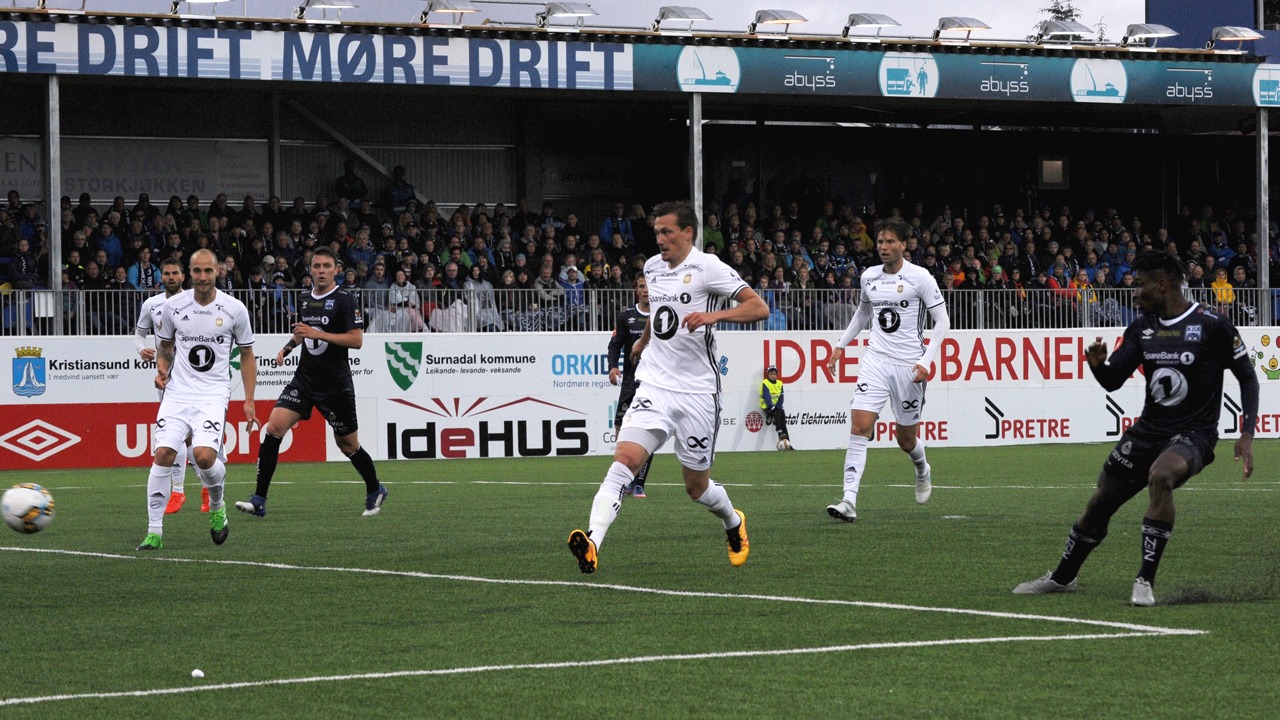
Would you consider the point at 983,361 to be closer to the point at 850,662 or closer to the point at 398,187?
the point at 398,187

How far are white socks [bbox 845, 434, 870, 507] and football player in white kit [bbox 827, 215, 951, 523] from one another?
0.05ft

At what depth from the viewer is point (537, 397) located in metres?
26.1

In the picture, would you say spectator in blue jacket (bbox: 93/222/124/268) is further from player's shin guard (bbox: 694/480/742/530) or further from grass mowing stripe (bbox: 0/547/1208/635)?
player's shin guard (bbox: 694/480/742/530)

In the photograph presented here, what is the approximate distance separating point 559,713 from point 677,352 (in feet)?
13.8

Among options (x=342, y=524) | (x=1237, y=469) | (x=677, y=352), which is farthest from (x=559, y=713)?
(x=1237, y=469)

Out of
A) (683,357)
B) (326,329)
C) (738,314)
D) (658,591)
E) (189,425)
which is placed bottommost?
(658,591)

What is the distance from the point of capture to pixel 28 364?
931 inches

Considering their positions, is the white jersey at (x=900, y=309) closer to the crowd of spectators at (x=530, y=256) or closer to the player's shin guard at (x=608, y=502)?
the player's shin guard at (x=608, y=502)

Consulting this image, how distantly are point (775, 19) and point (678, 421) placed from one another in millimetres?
21356

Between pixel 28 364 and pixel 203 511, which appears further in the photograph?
pixel 28 364

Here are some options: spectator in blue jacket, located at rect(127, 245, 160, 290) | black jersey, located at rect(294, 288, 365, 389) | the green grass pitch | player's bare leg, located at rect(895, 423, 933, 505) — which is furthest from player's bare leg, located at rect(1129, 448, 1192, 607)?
spectator in blue jacket, located at rect(127, 245, 160, 290)

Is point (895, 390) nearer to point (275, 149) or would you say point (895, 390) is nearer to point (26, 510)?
point (26, 510)

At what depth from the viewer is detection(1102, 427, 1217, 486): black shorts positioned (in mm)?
7945

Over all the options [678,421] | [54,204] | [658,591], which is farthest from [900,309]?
[54,204]
